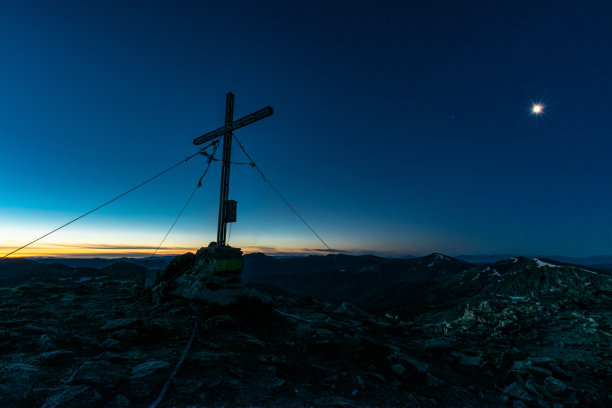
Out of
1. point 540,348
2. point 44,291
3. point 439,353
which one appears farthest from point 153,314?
point 540,348

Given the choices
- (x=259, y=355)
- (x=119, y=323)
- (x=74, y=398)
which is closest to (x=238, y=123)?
(x=119, y=323)

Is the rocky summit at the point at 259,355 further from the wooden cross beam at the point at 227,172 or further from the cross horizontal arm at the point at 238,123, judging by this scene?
the cross horizontal arm at the point at 238,123

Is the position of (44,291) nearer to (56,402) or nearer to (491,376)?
(56,402)

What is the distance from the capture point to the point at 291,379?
647 cm

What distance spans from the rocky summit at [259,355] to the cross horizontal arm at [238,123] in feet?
23.0

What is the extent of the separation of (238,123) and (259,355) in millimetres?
11304

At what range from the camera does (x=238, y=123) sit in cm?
1377

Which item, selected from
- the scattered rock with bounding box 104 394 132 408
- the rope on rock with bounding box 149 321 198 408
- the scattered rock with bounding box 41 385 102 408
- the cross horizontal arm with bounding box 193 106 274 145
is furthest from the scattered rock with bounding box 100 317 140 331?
the cross horizontal arm with bounding box 193 106 274 145

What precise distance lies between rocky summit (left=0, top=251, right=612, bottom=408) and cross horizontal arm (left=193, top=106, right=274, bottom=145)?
7015 mm

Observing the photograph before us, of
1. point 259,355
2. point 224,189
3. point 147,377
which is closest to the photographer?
point 147,377

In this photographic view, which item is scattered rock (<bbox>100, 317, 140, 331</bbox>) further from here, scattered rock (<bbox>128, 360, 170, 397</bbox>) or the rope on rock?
scattered rock (<bbox>128, 360, 170, 397</bbox>)

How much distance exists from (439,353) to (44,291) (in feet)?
67.5

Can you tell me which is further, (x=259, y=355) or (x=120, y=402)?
(x=259, y=355)

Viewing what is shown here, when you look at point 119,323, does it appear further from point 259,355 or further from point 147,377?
point 259,355
